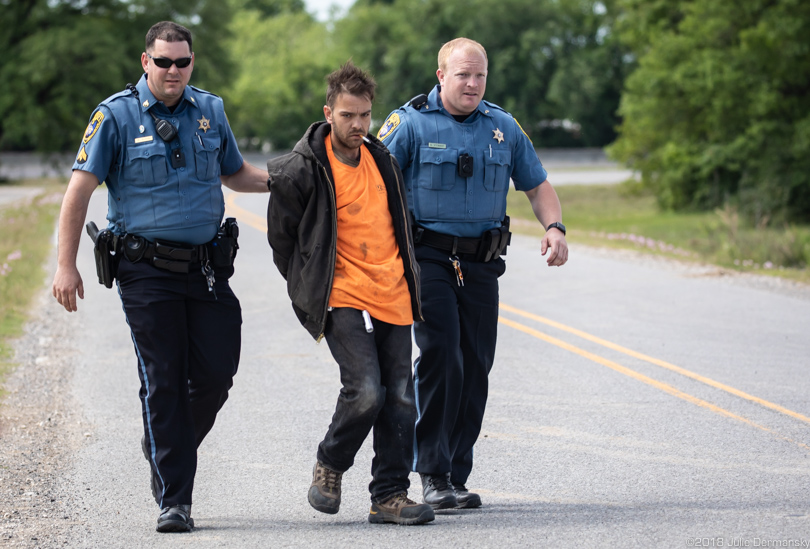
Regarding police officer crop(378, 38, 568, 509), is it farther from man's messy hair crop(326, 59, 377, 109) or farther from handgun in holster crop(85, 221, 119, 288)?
handgun in holster crop(85, 221, 119, 288)

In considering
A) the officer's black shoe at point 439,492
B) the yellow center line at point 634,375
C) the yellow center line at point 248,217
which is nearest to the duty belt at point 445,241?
the officer's black shoe at point 439,492

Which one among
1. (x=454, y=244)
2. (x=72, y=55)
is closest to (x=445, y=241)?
(x=454, y=244)

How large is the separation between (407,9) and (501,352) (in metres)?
62.5

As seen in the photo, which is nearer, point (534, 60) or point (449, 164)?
point (449, 164)

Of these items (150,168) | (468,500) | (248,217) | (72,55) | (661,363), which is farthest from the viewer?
(72,55)

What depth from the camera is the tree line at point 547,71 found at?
2588cm

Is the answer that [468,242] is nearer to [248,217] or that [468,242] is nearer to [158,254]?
[158,254]

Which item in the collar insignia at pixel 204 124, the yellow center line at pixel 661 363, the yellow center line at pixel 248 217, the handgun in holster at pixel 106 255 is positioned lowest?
the yellow center line at pixel 248 217

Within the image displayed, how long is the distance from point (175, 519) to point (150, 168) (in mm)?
1509

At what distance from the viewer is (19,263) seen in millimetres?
14414

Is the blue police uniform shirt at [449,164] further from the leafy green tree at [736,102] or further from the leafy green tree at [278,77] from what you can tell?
the leafy green tree at [278,77]

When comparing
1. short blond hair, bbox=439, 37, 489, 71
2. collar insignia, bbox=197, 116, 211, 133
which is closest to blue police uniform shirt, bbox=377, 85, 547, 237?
short blond hair, bbox=439, 37, 489, 71

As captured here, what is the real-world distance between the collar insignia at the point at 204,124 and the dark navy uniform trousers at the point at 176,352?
0.62 metres

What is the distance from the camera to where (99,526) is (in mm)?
4711
